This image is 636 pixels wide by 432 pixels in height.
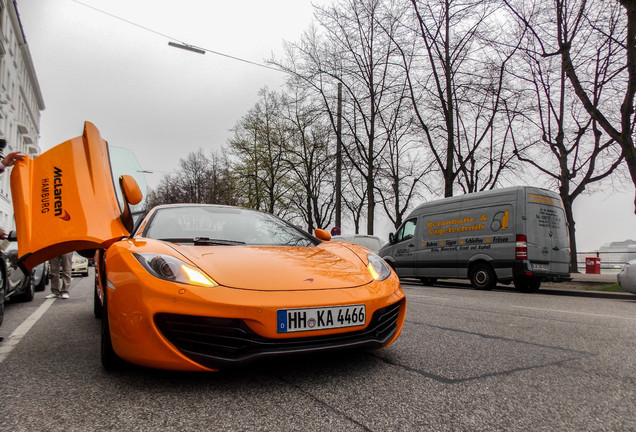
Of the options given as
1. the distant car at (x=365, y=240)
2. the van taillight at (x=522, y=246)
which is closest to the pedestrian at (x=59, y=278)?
the van taillight at (x=522, y=246)

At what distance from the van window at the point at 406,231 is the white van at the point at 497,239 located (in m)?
0.37

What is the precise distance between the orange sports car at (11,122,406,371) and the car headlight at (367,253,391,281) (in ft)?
0.04

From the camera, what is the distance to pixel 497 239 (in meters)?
10.4

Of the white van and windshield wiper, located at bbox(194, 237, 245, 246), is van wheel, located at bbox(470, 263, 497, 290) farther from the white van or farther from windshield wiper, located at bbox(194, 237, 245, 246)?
windshield wiper, located at bbox(194, 237, 245, 246)

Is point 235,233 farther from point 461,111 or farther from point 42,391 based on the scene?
point 461,111

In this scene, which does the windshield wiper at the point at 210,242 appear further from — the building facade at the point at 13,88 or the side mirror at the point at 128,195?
the building facade at the point at 13,88

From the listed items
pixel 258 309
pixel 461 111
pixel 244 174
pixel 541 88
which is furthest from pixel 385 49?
pixel 258 309

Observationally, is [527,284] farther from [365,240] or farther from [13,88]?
[13,88]

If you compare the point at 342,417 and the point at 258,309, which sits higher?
the point at 258,309

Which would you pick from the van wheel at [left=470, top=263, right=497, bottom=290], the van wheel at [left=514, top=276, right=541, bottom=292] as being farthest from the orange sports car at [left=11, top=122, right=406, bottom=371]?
the van wheel at [left=514, top=276, right=541, bottom=292]

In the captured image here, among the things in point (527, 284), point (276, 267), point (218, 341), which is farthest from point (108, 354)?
point (527, 284)

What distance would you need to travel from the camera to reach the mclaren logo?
157 inches

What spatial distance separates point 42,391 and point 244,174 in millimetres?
28214

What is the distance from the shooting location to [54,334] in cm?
418
